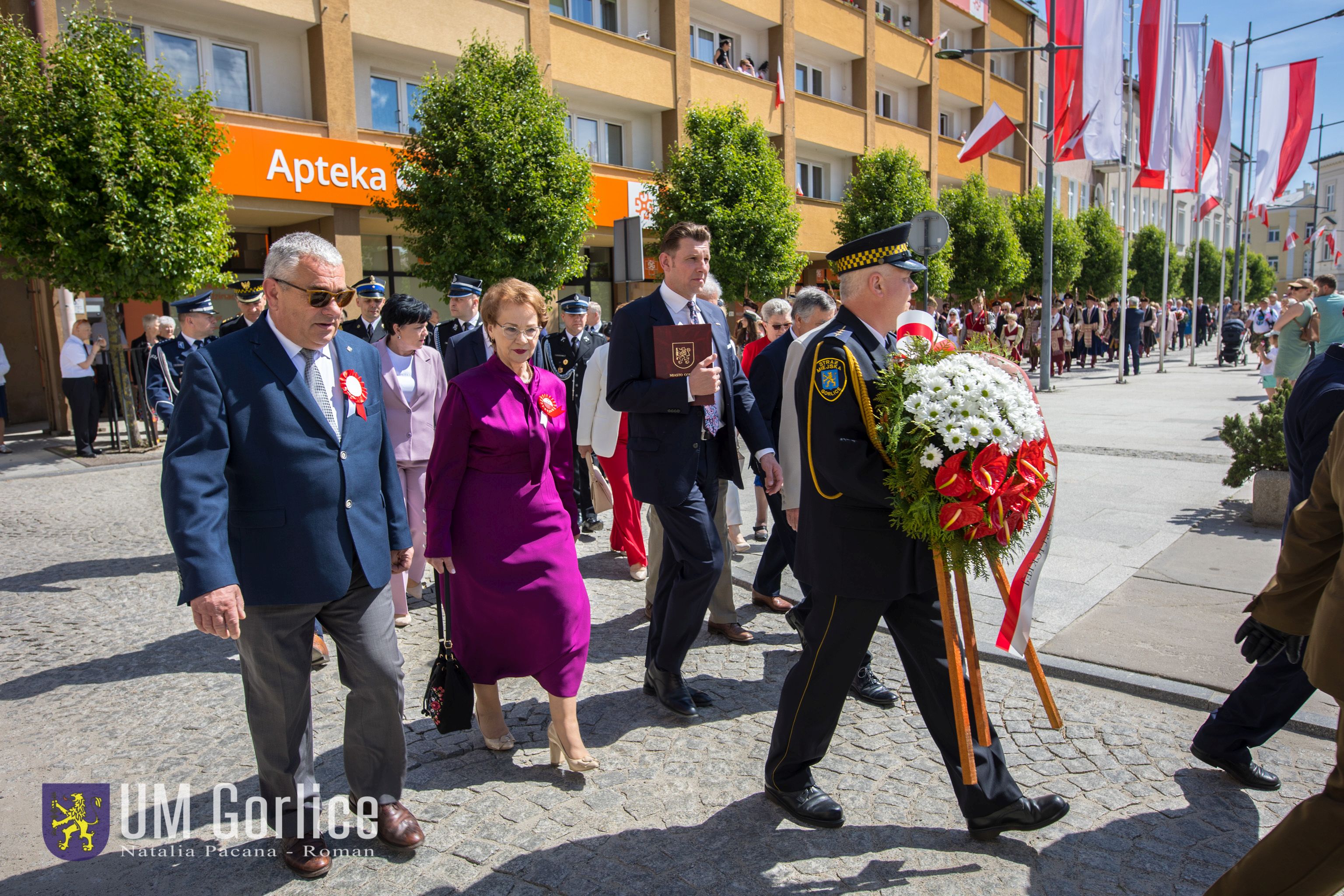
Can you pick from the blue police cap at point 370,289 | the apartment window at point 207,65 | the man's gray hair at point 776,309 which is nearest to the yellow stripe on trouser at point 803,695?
the man's gray hair at point 776,309

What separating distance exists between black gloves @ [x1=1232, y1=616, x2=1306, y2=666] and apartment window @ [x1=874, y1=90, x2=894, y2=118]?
3227cm

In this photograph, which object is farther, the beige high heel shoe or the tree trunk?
the tree trunk

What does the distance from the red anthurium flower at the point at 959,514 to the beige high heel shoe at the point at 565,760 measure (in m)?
1.72

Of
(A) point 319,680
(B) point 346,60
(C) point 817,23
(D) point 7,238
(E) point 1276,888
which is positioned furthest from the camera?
(C) point 817,23

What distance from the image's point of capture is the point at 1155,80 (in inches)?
758

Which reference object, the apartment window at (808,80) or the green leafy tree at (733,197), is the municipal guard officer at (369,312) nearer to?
the green leafy tree at (733,197)

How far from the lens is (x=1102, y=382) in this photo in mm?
21844

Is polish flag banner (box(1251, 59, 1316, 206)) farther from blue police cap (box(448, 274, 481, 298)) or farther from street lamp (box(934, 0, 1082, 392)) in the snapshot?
blue police cap (box(448, 274, 481, 298))

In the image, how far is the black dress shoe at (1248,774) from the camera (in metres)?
3.41

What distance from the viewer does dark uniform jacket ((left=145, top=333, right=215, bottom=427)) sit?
21.3ft

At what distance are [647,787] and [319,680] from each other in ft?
6.85

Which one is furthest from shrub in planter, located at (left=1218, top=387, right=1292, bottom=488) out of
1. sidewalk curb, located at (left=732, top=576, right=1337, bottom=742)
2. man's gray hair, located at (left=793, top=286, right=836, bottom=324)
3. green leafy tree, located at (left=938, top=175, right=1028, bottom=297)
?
green leafy tree, located at (left=938, top=175, right=1028, bottom=297)

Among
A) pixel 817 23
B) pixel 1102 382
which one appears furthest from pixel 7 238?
pixel 817 23

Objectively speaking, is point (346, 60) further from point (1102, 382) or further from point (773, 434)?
point (1102, 382)
